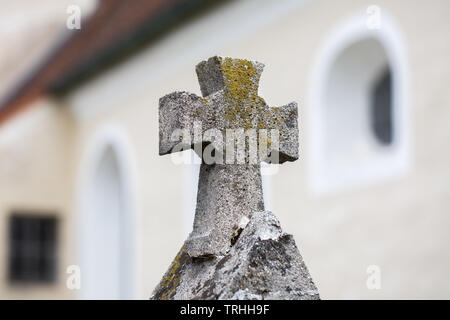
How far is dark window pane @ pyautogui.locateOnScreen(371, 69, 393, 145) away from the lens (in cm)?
829

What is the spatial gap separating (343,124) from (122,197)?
6084 mm

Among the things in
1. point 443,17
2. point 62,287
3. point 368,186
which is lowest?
point 62,287

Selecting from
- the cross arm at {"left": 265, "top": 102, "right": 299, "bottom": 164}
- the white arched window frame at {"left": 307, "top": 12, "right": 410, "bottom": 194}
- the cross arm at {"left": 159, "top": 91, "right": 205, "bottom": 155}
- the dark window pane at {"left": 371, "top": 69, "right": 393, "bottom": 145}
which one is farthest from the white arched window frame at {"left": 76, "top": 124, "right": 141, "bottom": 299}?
the cross arm at {"left": 159, "top": 91, "right": 205, "bottom": 155}

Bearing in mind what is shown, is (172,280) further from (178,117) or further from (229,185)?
(178,117)

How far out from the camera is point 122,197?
13688 millimetres

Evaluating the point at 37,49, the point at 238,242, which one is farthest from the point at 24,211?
the point at 238,242

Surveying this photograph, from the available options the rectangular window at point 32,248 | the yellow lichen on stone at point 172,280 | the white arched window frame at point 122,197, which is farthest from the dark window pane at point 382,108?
the rectangular window at point 32,248

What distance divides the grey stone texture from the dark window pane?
6.06 metres

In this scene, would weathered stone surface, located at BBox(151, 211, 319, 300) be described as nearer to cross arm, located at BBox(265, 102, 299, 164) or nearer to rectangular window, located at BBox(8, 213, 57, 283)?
cross arm, located at BBox(265, 102, 299, 164)

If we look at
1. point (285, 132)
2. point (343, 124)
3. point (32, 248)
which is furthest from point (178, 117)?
point (32, 248)

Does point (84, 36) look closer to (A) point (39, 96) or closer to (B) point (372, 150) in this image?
(A) point (39, 96)
